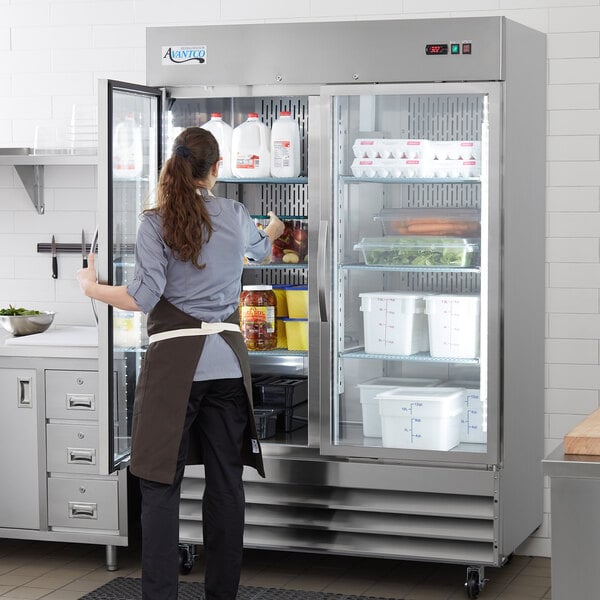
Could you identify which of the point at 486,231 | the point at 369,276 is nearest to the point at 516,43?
the point at 486,231

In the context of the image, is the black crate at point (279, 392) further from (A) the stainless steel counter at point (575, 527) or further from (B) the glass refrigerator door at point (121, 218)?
(A) the stainless steel counter at point (575, 527)

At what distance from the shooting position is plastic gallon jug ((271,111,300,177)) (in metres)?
4.69

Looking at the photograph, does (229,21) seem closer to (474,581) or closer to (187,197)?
(187,197)

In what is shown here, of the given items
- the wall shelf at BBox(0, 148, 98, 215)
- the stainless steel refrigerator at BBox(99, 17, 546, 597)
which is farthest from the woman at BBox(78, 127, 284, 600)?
the wall shelf at BBox(0, 148, 98, 215)

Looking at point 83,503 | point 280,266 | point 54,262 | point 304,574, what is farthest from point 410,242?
point 54,262

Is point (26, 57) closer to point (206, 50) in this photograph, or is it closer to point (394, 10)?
point (206, 50)

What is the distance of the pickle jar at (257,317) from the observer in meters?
4.83

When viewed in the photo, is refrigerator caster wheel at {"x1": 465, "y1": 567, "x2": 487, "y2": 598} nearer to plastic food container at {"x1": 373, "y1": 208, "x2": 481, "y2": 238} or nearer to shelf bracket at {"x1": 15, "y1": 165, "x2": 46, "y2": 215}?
plastic food container at {"x1": 373, "y1": 208, "x2": 481, "y2": 238}

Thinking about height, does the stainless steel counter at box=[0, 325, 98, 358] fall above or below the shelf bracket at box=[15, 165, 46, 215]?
below

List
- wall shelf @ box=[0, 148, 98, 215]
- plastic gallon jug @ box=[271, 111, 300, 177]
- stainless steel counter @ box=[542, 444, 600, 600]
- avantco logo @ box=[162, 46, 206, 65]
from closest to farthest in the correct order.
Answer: stainless steel counter @ box=[542, 444, 600, 600] → avantco logo @ box=[162, 46, 206, 65] → plastic gallon jug @ box=[271, 111, 300, 177] → wall shelf @ box=[0, 148, 98, 215]

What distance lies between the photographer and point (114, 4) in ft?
17.7

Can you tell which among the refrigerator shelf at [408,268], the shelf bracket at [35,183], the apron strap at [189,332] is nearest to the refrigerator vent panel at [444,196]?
the refrigerator shelf at [408,268]

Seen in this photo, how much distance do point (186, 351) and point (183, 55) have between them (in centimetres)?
144

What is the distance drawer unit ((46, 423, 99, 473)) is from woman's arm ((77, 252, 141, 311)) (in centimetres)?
102
